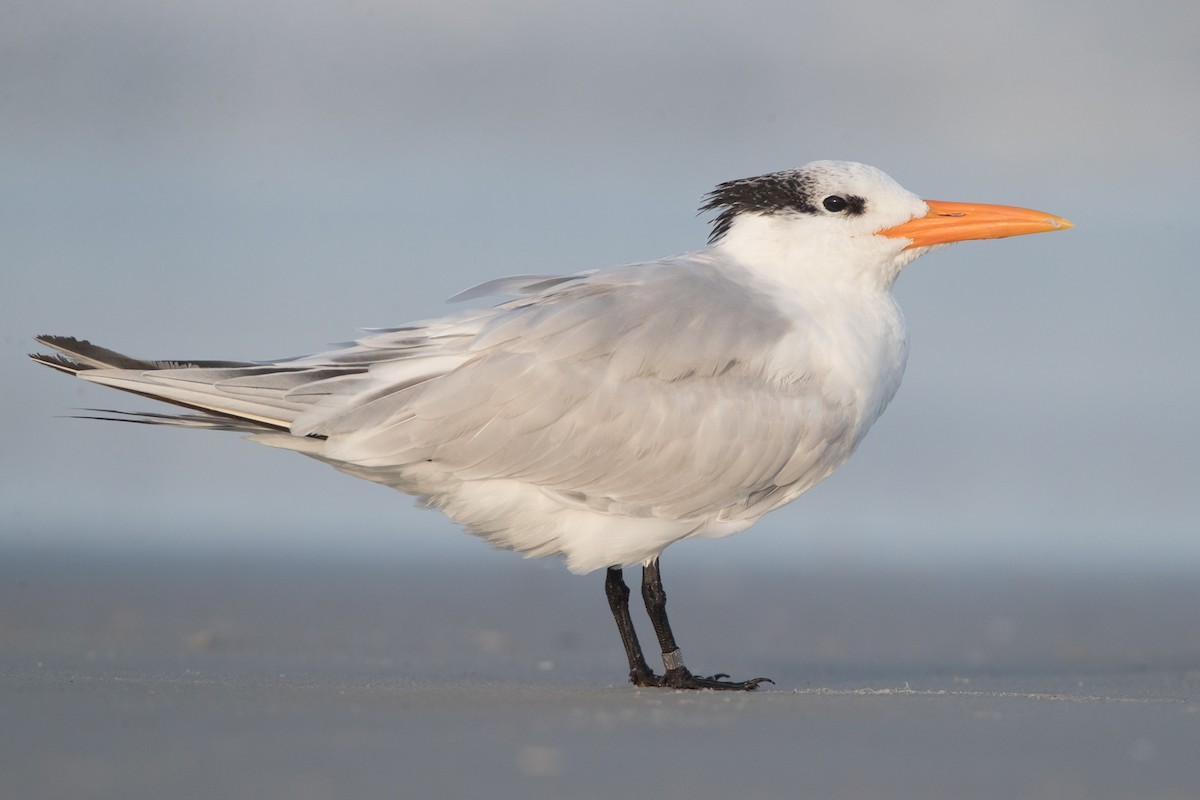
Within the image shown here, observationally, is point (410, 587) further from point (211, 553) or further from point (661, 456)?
point (661, 456)

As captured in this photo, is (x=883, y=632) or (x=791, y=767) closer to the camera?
(x=791, y=767)

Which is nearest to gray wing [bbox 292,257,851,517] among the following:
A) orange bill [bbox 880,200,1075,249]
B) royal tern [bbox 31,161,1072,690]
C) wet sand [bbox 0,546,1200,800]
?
royal tern [bbox 31,161,1072,690]

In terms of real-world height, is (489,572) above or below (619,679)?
above

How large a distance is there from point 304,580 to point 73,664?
4.06 meters

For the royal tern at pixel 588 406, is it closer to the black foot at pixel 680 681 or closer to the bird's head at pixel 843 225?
the black foot at pixel 680 681

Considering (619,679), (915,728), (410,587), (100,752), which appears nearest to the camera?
(100,752)

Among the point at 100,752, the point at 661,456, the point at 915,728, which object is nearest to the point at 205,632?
the point at 661,456

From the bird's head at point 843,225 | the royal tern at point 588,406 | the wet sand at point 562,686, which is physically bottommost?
the wet sand at point 562,686

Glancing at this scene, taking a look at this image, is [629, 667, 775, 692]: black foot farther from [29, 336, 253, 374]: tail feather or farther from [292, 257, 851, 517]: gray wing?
[29, 336, 253, 374]: tail feather

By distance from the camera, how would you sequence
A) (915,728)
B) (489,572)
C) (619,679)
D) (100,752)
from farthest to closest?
(489,572)
(619,679)
(915,728)
(100,752)

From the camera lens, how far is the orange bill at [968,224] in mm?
6305

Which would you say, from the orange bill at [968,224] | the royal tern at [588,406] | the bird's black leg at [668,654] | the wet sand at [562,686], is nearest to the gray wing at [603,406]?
the royal tern at [588,406]

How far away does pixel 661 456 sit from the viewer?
5.59 meters

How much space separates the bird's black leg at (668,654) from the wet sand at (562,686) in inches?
9.5
